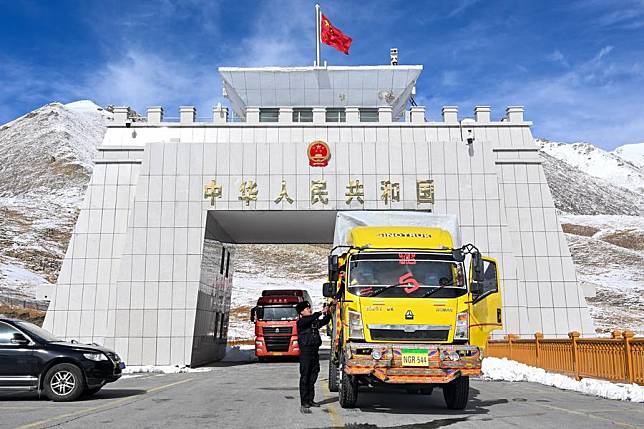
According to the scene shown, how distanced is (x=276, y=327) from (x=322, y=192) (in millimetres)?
8731

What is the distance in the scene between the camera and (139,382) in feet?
58.6

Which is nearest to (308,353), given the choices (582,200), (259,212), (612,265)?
(259,212)

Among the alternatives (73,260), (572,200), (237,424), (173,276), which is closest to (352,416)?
(237,424)

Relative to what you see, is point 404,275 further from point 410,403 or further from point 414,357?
point 410,403

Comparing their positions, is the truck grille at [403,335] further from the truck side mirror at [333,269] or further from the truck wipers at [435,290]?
the truck side mirror at [333,269]

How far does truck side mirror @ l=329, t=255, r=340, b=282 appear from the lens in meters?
11.3

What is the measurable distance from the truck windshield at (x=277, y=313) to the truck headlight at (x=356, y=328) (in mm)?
20755

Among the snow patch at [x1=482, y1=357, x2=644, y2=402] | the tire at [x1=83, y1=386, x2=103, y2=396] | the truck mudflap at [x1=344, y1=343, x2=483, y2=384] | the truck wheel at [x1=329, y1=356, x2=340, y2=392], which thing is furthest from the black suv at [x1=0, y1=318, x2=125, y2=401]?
the snow patch at [x1=482, y1=357, x2=644, y2=402]

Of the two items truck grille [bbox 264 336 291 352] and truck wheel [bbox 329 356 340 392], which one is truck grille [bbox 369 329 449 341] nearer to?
truck wheel [bbox 329 356 340 392]

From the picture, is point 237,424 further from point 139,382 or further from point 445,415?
point 139,382

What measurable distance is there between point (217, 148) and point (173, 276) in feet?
20.0

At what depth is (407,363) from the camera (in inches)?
393

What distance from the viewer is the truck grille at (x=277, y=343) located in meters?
30.4

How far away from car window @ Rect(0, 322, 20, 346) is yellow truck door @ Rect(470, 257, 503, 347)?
9.43 m
